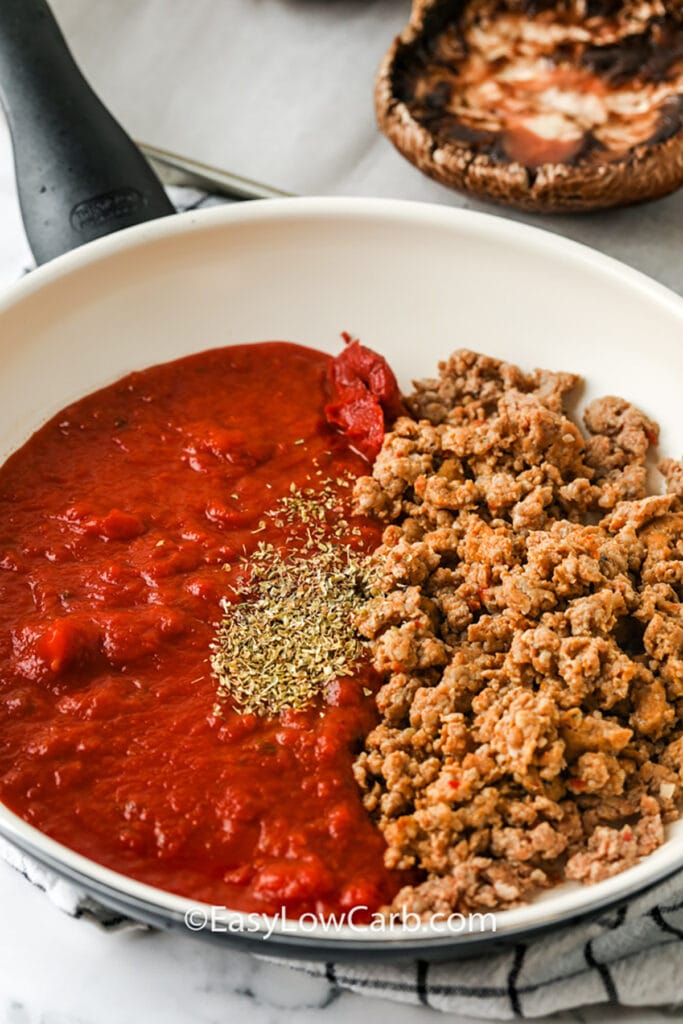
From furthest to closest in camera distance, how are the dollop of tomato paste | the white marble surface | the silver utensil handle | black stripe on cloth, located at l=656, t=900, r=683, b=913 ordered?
the silver utensil handle, the white marble surface, the dollop of tomato paste, black stripe on cloth, located at l=656, t=900, r=683, b=913

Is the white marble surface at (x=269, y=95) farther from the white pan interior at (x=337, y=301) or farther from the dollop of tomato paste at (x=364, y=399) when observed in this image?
the dollop of tomato paste at (x=364, y=399)

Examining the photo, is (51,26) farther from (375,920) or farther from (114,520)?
(375,920)

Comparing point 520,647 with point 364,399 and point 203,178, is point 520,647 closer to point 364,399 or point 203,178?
point 364,399

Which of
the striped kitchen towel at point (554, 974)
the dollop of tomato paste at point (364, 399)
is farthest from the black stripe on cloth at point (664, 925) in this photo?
the dollop of tomato paste at point (364, 399)

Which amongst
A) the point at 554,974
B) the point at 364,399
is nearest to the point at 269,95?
the point at 364,399

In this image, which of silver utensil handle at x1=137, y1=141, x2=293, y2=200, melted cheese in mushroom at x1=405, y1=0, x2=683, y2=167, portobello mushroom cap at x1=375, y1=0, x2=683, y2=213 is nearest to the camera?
portobello mushroom cap at x1=375, y1=0, x2=683, y2=213

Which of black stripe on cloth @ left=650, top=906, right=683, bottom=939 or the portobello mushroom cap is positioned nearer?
black stripe on cloth @ left=650, top=906, right=683, bottom=939

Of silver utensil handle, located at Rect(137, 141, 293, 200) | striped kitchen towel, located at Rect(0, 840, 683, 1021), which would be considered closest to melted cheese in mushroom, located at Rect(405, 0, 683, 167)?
silver utensil handle, located at Rect(137, 141, 293, 200)

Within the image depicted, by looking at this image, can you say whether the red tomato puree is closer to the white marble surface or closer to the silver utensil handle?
the silver utensil handle

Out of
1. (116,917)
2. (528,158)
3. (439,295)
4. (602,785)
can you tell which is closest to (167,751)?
(116,917)
